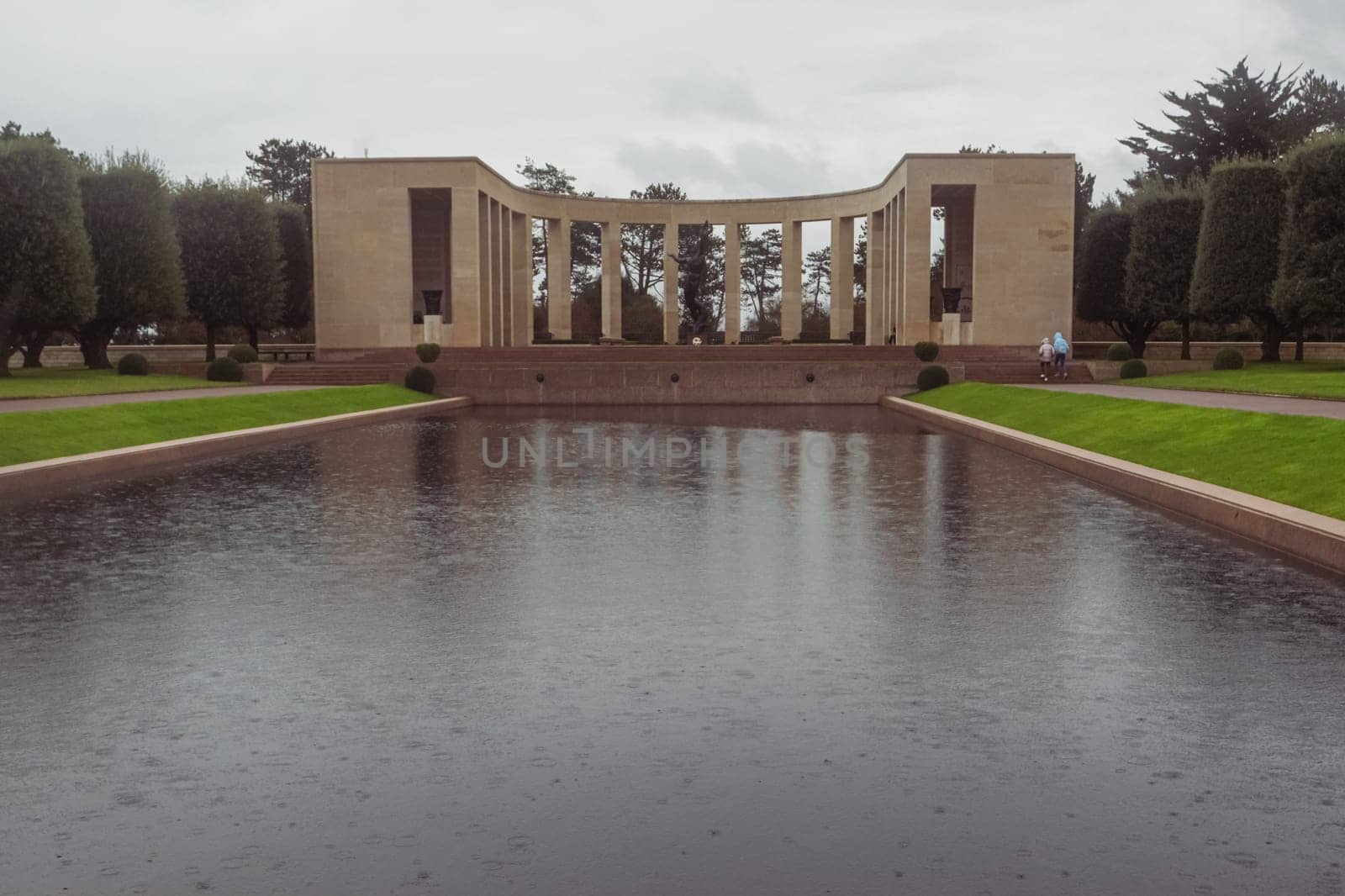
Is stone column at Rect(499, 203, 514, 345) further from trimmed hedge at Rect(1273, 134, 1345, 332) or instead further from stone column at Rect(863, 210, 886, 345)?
trimmed hedge at Rect(1273, 134, 1345, 332)

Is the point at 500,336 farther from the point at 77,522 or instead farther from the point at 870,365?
the point at 77,522

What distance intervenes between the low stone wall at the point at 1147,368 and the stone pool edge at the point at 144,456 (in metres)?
25.0

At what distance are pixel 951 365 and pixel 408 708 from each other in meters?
36.6

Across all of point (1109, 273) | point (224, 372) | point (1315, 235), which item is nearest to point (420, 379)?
point (224, 372)

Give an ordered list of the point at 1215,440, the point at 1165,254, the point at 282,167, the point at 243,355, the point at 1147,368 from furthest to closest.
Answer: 1. the point at 282,167
2. the point at 1165,254
3. the point at 243,355
4. the point at 1147,368
5. the point at 1215,440

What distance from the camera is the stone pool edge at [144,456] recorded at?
14.5 metres

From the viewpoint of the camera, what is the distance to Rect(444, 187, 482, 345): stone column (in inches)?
2007

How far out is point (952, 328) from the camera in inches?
1977

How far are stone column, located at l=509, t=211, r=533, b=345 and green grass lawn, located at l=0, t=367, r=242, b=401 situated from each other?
23228 millimetres

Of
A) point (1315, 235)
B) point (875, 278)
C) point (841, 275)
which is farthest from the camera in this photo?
point (875, 278)

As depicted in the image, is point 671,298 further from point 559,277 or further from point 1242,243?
point 1242,243

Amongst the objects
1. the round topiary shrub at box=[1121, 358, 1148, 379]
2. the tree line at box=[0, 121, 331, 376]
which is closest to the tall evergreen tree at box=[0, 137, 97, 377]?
the tree line at box=[0, 121, 331, 376]

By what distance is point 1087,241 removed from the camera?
5453 centimetres

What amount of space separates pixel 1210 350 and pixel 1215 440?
42051 mm
